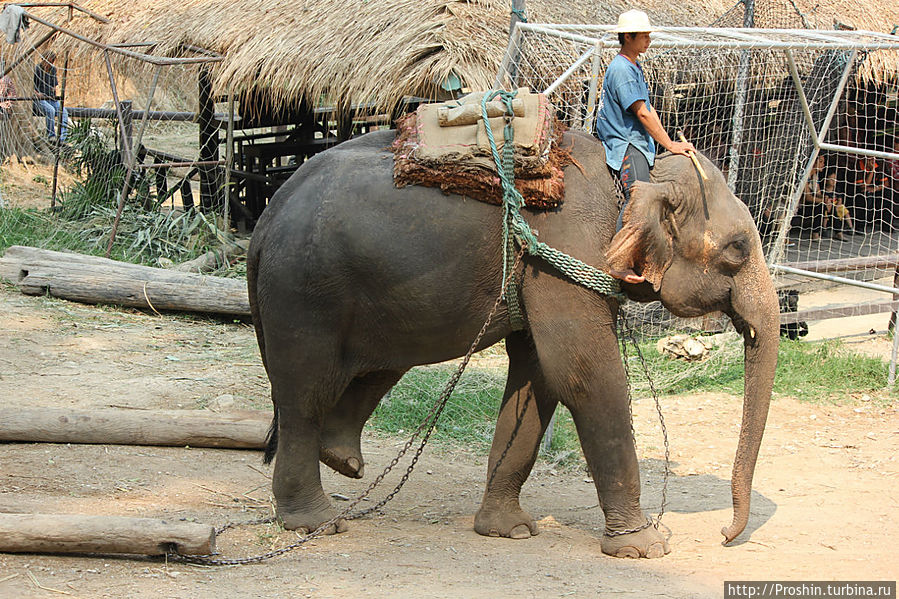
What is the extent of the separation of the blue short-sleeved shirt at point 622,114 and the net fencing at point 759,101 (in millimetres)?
1228

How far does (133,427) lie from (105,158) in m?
8.11

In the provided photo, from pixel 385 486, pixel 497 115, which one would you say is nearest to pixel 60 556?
pixel 385 486

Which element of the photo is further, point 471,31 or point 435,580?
point 471,31

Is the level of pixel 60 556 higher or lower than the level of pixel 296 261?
lower

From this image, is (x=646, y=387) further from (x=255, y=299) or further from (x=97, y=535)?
(x=97, y=535)

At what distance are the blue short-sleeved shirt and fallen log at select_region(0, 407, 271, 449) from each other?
8.70 ft

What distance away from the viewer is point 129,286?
364 inches

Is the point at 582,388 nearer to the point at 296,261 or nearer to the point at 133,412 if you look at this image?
the point at 296,261

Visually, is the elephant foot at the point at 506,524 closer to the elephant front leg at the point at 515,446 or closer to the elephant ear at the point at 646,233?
→ the elephant front leg at the point at 515,446

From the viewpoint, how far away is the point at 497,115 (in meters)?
4.47

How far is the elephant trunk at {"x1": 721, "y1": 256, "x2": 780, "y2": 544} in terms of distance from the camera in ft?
14.6

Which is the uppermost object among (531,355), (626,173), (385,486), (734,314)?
(626,173)

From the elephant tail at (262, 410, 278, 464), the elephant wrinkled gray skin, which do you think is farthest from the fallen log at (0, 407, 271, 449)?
the elephant wrinkled gray skin

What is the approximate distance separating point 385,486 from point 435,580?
1.57m
